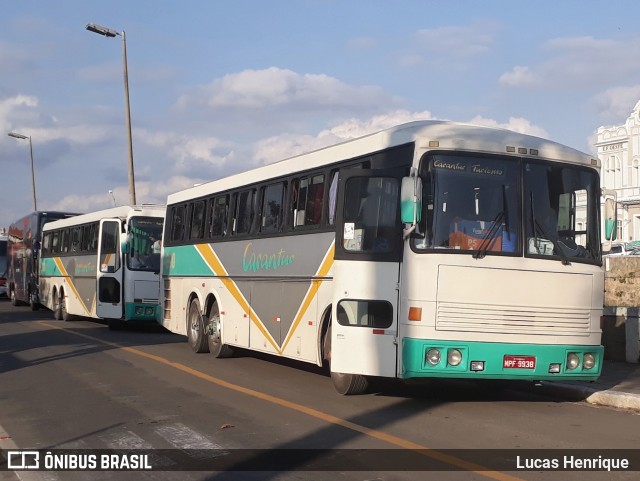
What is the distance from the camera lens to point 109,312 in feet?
79.2

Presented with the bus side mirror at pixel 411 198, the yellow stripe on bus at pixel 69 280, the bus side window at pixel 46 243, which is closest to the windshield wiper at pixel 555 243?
the bus side mirror at pixel 411 198

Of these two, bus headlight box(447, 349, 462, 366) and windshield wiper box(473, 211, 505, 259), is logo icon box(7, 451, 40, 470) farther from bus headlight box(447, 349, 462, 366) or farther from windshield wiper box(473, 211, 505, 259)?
windshield wiper box(473, 211, 505, 259)

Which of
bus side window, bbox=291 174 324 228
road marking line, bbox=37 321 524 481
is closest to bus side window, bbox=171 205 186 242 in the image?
road marking line, bbox=37 321 524 481

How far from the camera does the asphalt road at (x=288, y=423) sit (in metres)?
7.46

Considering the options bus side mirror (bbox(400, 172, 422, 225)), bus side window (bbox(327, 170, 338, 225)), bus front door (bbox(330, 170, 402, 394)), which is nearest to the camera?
bus side mirror (bbox(400, 172, 422, 225))

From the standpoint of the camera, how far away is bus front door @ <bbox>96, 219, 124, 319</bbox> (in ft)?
78.3

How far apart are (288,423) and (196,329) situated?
831cm

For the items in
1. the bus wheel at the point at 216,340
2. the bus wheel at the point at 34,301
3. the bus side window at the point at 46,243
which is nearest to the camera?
the bus wheel at the point at 216,340

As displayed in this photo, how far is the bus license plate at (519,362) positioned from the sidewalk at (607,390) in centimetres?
168

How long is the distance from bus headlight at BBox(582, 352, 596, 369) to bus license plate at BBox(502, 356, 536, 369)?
78cm

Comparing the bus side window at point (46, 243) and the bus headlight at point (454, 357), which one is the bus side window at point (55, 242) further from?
the bus headlight at point (454, 357)

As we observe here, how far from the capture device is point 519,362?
10141mm

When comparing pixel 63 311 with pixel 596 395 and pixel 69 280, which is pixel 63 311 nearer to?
pixel 69 280

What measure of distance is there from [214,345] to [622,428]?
9060 mm
